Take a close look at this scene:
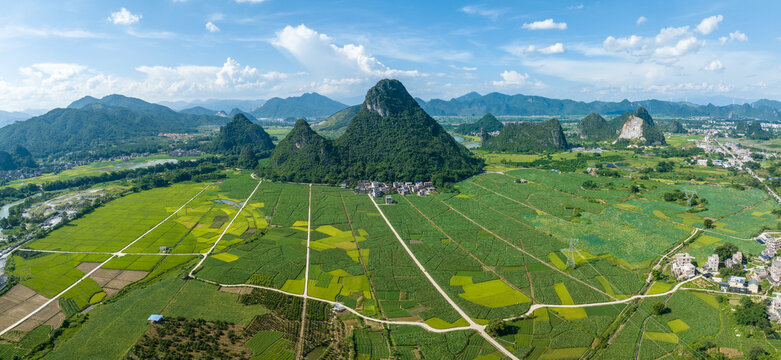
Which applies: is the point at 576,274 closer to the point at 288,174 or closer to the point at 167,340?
the point at 167,340

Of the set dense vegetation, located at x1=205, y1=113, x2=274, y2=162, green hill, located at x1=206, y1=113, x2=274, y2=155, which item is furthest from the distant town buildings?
green hill, located at x1=206, y1=113, x2=274, y2=155

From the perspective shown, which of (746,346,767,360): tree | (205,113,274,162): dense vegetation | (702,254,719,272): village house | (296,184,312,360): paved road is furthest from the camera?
(205,113,274,162): dense vegetation

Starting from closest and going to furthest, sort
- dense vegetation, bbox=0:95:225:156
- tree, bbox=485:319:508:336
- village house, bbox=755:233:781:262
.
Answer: tree, bbox=485:319:508:336 → village house, bbox=755:233:781:262 → dense vegetation, bbox=0:95:225:156

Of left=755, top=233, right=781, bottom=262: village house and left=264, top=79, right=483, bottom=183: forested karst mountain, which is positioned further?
left=264, top=79, right=483, bottom=183: forested karst mountain

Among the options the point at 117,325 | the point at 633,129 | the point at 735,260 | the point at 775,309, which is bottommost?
the point at 117,325

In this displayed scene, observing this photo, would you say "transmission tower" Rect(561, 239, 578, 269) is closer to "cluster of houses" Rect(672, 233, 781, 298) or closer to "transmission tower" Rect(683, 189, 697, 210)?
"cluster of houses" Rect(672, 233, 781, 298)

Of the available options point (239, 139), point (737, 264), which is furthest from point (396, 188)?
point (239, 139)

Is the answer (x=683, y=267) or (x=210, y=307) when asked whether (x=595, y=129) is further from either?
(x=210, y=307)
